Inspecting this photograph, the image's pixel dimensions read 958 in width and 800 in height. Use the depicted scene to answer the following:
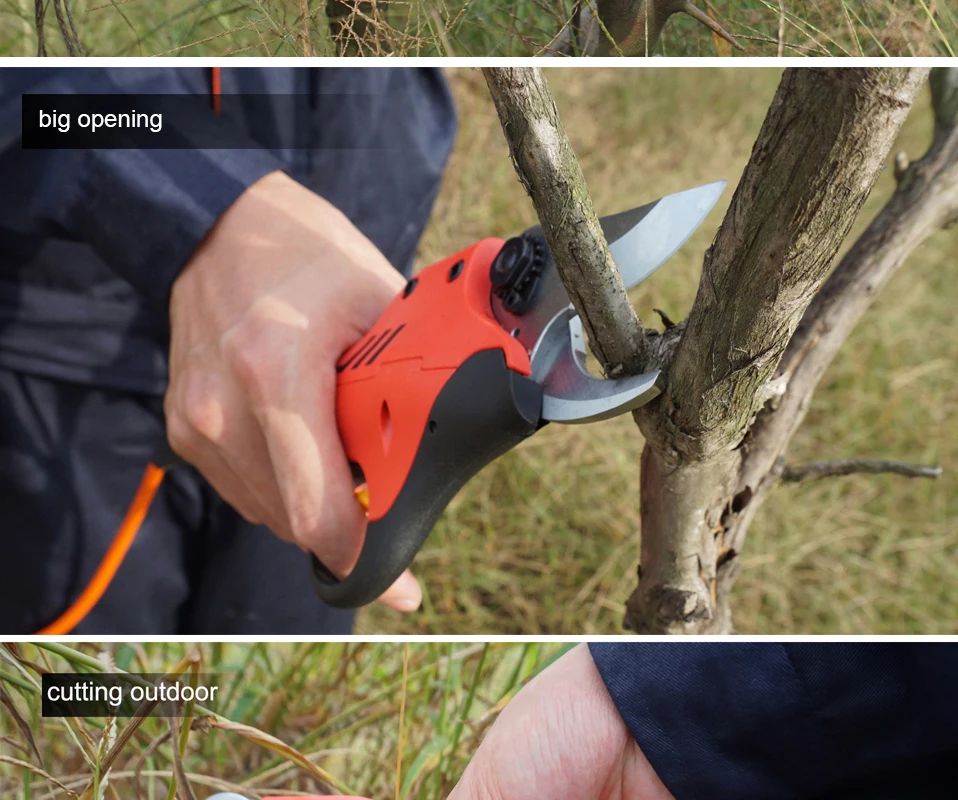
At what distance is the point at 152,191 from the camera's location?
0.72m

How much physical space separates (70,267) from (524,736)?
606mm

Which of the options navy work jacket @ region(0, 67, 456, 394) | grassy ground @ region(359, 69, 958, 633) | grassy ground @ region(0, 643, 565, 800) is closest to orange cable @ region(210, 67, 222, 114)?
navy work jacket @ region(0, 67, 456, 394)

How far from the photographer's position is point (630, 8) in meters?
0.46

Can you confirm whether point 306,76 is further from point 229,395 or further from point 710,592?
point 710,592

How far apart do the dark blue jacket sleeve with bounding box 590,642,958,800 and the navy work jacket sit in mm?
503

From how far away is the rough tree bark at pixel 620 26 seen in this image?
46 cm

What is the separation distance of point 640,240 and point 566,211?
5.0 inches

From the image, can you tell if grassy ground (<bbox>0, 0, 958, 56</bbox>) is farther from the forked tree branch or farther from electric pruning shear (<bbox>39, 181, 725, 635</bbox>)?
the forked tree branch

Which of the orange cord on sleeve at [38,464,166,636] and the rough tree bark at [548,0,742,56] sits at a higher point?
the rough tree bark at [548,0,742,56]

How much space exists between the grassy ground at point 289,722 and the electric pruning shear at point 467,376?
0.49 ft

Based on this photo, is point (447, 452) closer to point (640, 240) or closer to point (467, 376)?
point (467, 376)

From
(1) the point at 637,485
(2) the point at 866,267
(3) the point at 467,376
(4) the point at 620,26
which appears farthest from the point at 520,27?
(1) the point at 637,485

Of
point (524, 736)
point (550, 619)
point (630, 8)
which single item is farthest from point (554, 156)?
point (550, 619)

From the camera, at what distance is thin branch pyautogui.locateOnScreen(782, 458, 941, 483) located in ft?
2.46
